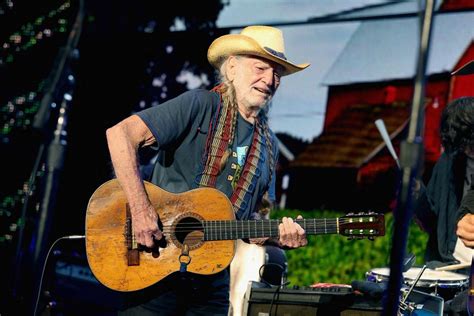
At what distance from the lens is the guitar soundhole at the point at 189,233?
154 inches

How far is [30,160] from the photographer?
753cm

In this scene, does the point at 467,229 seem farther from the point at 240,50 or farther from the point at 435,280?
the point at 240,50

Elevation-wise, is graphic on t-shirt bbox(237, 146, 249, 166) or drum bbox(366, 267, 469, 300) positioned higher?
graphic on t-shirt bbox(237, 146, 249, 166)

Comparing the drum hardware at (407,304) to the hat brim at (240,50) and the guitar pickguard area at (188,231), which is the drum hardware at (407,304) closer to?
the guitar pickguard area at (188,231)

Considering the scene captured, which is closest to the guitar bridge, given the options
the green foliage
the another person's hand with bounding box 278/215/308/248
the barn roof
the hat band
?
the another person's hand with bounding box 278/215/308/248

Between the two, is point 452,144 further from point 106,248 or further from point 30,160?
point 30,160

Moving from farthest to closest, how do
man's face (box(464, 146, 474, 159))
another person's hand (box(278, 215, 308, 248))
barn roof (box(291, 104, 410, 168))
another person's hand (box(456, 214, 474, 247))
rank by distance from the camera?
barn roof (box(291, 104, 410, 168)) < man's face (box(464, 146, 474, 159)) < another person's hand (box(278, 215, 308, 248)) < another person's hand (box(456, 214, 474, 247))

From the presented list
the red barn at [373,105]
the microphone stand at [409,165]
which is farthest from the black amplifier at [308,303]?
the red barn at [373,105]

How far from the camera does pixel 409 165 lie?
243 cm

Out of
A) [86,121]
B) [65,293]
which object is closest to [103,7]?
[86,121]

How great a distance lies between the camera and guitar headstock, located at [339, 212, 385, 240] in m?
4.06

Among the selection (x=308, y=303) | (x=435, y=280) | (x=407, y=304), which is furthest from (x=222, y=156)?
(x=435, y=280)

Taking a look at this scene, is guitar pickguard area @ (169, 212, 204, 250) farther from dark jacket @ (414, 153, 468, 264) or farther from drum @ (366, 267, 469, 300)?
dark jacket @ (414, 153, 468, 264)

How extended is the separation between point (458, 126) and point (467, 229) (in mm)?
1630
